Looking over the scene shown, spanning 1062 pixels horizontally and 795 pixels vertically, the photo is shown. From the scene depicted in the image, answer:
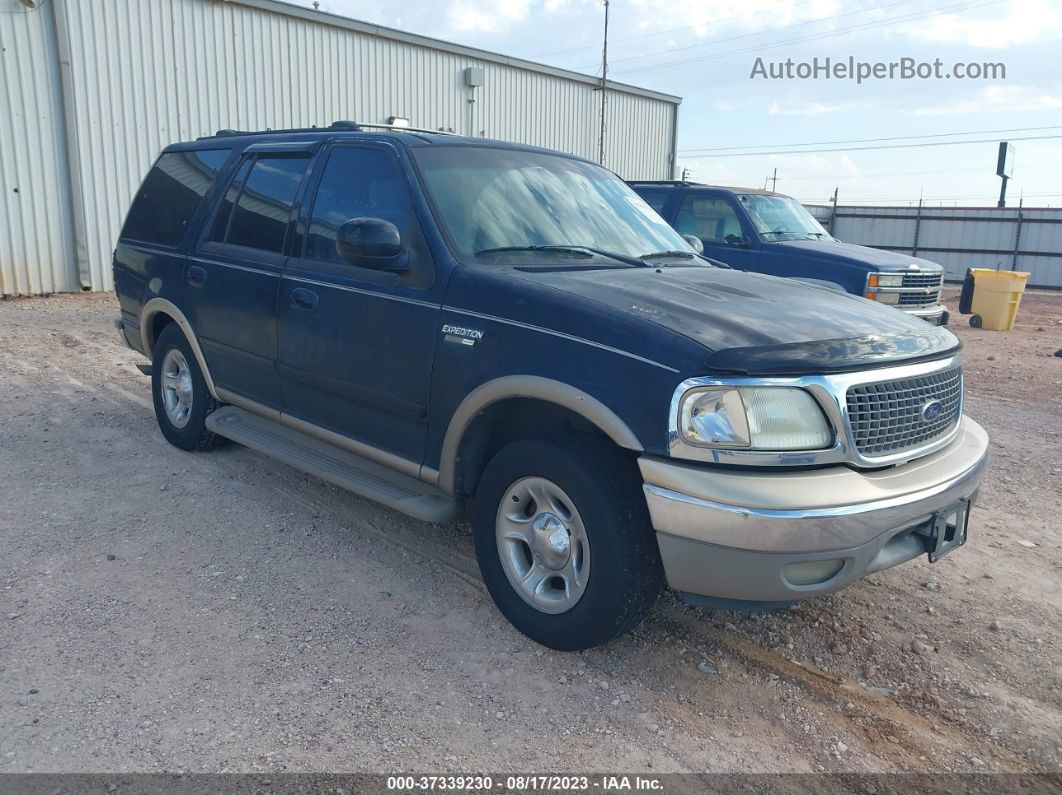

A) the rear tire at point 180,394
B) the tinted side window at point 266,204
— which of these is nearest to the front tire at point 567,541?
the tinted side window at point 266,204

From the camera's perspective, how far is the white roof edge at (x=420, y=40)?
49.1ft

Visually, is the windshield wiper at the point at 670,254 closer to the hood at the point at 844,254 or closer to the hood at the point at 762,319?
the hood at the point at 762,319

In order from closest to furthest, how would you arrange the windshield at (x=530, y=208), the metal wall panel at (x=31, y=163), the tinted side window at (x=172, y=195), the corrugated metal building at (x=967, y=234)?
the windshield at (x=530, y=208)
the tinted side window at (x=172, y=195)
the metal wall panel at (x=31, y=163)
the corrugated metal building at (x=967, y=234)

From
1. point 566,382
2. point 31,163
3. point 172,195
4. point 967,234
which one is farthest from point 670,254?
point 967,234

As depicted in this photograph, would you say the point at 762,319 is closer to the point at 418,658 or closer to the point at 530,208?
the point at 530,208

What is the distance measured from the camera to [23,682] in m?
3.13

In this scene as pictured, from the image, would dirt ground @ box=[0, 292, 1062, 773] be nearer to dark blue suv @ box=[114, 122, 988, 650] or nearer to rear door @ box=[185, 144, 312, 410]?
dark blue suv @ box=[114, 122, 988, 650]

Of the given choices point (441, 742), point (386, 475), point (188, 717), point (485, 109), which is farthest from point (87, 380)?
point (485, 109)

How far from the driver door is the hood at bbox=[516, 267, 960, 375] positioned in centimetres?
661

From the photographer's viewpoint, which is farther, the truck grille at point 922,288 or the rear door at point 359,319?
the truck grille at point 922,288

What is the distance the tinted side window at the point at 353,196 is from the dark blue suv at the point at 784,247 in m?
6.43

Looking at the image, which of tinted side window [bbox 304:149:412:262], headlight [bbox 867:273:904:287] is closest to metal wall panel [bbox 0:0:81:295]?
tinted side window [bbox 304:149:412:262]

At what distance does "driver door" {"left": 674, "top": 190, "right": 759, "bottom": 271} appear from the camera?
34.2 feet

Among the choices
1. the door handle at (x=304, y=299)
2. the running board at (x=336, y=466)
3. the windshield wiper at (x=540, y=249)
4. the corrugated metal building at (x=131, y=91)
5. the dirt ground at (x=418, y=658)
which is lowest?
the dirt ground at (x=418, y=658)
